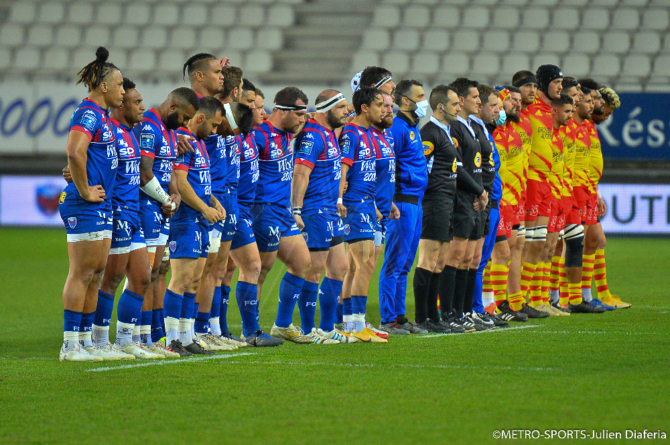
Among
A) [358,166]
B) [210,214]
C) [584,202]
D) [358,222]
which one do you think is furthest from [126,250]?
[584,202]

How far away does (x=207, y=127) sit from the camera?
6.89 meters

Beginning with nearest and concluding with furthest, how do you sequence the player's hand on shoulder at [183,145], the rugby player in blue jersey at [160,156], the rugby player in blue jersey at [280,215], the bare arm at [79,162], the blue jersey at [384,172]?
the bare arm at [79,162], the rugby player in blue jersey at [160,156], the player's hand on shoulder at [183,145], the rugby player in blue jersey at [280,215], the blue jersey at [384,172]

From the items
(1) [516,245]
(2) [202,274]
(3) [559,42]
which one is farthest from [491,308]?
(3) [559,42]

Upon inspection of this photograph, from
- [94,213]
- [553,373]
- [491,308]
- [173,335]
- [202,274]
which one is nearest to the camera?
[553,373]

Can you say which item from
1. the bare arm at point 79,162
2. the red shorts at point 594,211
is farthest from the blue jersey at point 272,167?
the red shorts at point 594,211

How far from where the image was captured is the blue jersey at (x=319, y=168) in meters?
7.59

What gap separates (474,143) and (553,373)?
3.45 meters

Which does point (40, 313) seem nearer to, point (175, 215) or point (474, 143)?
point (175, 215)

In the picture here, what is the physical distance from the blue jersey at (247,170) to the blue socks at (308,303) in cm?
88

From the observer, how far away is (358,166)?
25.7 ft

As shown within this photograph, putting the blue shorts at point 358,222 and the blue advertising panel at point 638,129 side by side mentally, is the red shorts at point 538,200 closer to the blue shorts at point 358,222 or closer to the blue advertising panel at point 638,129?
the blue shorts at point 358,222

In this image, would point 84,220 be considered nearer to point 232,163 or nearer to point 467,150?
point 232,163

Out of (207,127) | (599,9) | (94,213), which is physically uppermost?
(599,9)

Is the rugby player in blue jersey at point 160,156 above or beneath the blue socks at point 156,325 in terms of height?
above
